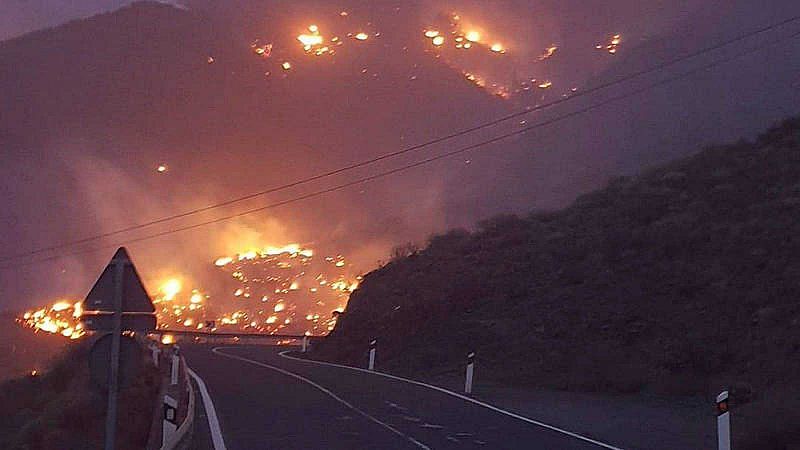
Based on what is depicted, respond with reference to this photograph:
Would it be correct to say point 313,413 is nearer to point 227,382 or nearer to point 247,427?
point 247,427

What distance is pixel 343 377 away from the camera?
84.6 feet

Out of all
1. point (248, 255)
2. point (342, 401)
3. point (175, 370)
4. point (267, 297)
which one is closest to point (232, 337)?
point (267, 297)

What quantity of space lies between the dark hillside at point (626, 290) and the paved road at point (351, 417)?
4062mm

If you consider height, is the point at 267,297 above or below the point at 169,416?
above

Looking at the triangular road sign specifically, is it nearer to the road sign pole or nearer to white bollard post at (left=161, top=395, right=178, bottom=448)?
the road sign pole

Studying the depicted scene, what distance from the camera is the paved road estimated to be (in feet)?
46.6

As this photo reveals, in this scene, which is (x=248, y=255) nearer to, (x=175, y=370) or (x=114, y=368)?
(x=175, y=370)

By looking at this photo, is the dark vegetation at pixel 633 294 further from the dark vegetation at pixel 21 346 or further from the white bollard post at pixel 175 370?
the dark vegetation at pixel 21 346

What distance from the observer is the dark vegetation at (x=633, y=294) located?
832 inches

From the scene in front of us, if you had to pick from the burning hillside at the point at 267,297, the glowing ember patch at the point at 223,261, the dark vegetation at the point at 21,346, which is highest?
the glowing ember patch at the point at 223,261

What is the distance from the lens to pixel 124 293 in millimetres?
10211

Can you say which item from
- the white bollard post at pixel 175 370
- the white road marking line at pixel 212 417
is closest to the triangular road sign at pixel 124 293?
the white road marking line at pixel 212 417

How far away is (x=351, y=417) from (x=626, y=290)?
39.5ft

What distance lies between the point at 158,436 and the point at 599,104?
67.1 metres
